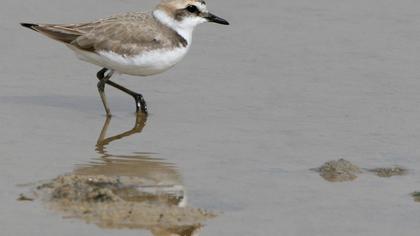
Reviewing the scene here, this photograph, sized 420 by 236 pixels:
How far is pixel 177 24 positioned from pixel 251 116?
1286mm

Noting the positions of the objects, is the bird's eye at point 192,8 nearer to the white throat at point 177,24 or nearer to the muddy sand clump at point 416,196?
→ the white throat at point 177,24

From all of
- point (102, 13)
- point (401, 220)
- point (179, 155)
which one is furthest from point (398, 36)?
point (401, 220)

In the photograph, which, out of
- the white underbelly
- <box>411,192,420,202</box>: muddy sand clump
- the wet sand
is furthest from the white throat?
<box>411,192,420,202</box>: muddy sand clump

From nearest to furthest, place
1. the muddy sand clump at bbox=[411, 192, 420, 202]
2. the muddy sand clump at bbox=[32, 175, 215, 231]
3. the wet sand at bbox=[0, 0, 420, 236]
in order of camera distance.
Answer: the muddy sand clump at bbox=[32, 175, 215, 231] < the wet sand at bbox=[0, 0, 420, 236] < the muddy sand clump at bbox=[411, 192, 420, 202]

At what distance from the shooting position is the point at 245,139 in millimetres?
10031

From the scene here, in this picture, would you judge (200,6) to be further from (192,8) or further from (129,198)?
(129,198)

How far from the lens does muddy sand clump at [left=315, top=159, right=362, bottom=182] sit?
8.90 metres

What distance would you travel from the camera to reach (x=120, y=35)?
35.7 ft

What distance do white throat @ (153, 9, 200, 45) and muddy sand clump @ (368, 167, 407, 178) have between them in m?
2.84

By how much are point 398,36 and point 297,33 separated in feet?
3.99

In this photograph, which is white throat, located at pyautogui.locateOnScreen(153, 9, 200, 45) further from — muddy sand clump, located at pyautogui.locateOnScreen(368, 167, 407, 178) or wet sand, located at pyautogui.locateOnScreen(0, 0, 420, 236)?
muddy sand clump, located at pyautogui.locateOnScreen(368, 167, 407, 178)

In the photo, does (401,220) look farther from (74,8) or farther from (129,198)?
(74,8)

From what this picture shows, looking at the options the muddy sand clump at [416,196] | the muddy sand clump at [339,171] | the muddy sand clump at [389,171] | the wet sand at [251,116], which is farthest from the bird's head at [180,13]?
the muddy sand clump at [416,196]

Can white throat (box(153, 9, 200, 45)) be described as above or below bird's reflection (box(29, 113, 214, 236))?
above
